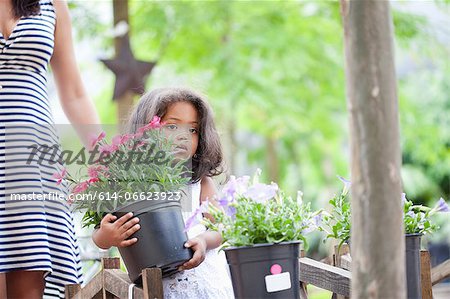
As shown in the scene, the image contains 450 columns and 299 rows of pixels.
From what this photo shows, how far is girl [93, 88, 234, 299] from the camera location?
249cm

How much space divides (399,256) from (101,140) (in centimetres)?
99

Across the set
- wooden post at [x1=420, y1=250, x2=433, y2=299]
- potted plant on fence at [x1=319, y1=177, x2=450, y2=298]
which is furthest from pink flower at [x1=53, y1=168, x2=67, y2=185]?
wooden post at [x1=420, y1=250, x2=433, y2=299]

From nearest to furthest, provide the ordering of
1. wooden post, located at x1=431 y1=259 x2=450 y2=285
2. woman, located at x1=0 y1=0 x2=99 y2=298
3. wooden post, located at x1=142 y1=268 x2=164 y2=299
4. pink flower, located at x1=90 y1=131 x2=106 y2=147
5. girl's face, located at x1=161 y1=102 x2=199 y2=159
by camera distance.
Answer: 1. wooden post, located at x1=142 y1=268 x2=164 y2=299
2. pink flower, located at x1=90 y1=131 x2=106 y2=147
3. woman, located at x1=0 y1=0 x2=99 y2=298
4. girl's face, located at x1=161 y1=102 x2=199 y2=159
5. wooden post, located at x1=431 y1=259 x2=450 y2=285

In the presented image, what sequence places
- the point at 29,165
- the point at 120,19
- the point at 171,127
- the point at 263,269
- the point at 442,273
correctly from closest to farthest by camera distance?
the point at 263,269
the point at 29,165
the point at 171,127
the point at 442,273
the point at 120,19

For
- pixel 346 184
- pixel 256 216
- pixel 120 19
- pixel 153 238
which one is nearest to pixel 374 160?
pixel 256 216

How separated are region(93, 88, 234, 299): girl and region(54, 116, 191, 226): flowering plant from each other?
0.94 feet

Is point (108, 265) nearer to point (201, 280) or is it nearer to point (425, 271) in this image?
point (201, 280)

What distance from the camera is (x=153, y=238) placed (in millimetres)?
2131

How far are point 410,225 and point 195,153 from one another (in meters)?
0.83

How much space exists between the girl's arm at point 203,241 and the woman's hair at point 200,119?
0.04 meters

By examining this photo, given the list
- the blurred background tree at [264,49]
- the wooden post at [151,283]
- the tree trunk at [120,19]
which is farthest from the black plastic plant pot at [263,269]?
the blurred background tree at [264,49]

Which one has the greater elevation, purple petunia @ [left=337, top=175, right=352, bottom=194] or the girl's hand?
purple petunia @ [left=337, top=175, right=352, bottom=194]

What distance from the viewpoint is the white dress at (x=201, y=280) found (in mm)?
2459

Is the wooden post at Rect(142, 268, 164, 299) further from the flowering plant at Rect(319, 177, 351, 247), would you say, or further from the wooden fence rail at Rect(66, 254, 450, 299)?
the flowering plant at Rect(319, 177, 351, 247)
